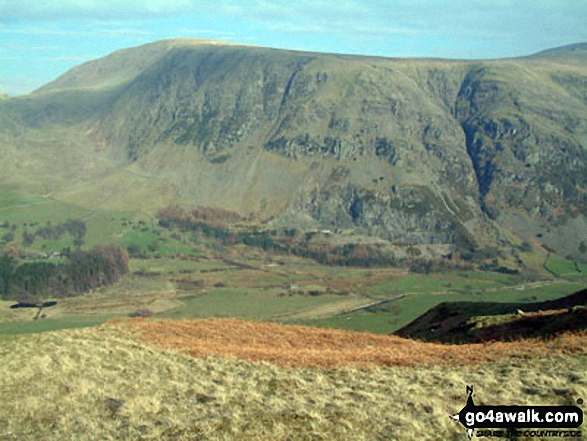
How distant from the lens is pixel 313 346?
42.0 m

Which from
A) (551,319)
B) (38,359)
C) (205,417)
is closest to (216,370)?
(205,417)

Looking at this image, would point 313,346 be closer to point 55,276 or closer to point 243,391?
point 243,391

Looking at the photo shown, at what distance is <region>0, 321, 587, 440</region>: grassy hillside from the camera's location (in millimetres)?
22844

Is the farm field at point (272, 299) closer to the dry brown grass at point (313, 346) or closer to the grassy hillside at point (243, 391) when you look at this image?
the dry brown grass at point (313, 346)

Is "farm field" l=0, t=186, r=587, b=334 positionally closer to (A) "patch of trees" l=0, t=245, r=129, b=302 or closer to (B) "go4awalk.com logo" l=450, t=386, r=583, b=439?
(A) "patch of trees" l=0, t=245, r=129, b=302

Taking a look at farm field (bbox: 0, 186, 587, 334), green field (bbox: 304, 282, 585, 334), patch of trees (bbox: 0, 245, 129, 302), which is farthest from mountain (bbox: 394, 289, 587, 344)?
patch of trees (bbox: 0, 245, 129, 302)

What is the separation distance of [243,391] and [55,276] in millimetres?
160500

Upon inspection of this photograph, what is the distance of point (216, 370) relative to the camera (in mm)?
31984

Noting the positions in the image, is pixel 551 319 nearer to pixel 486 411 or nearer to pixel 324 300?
pixel 486 411

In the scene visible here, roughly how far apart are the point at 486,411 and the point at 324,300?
466ft

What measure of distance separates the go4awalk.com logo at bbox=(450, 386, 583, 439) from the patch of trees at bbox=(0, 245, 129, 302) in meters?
157

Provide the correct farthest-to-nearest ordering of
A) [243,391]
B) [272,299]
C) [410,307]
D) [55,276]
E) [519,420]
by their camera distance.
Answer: [55,276]
[272,299]
[410,307]
[243,391]
[519,420]

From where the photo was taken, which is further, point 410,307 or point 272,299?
point 272,299

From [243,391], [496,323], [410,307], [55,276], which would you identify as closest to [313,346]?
[243,391]
